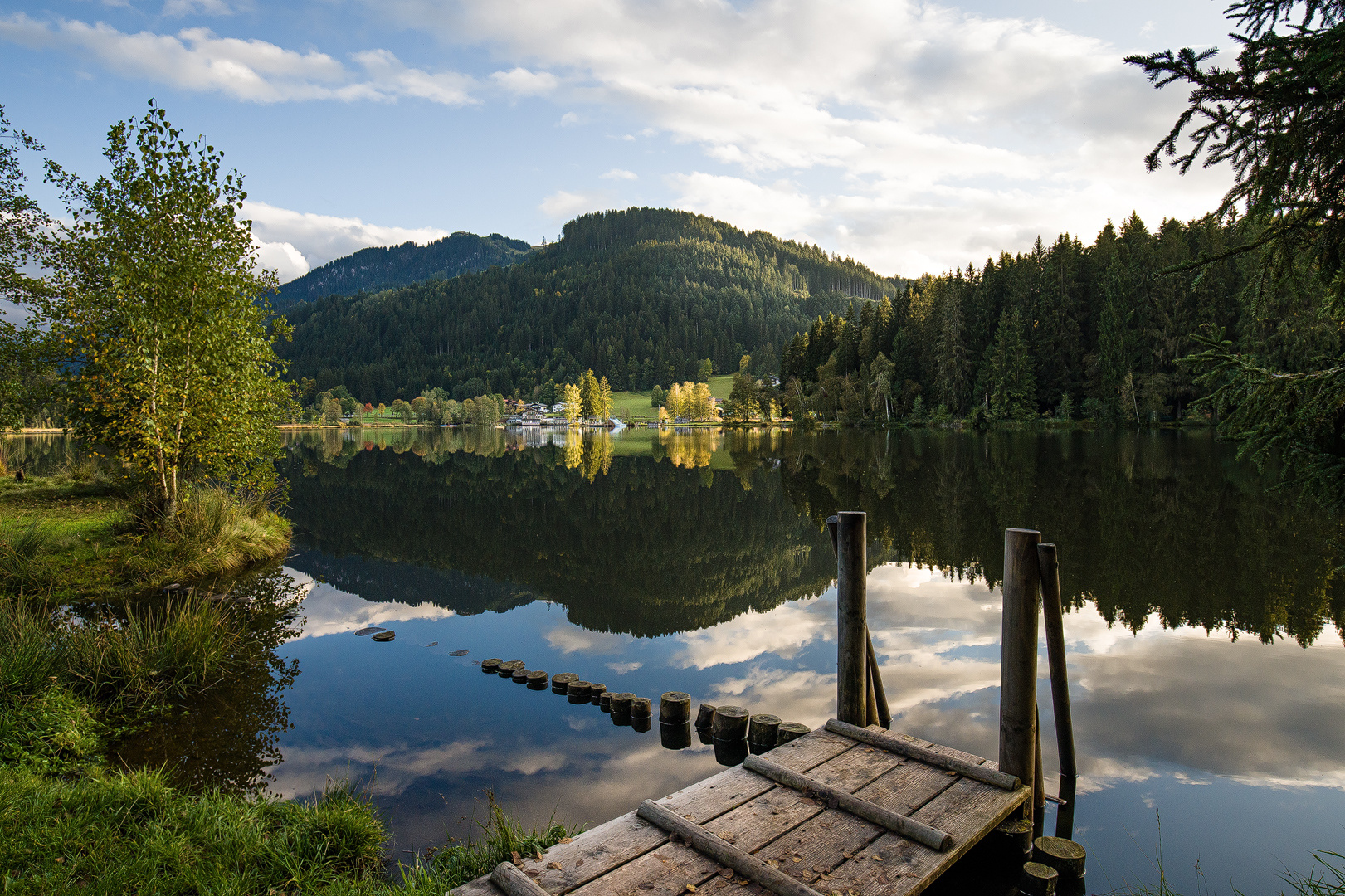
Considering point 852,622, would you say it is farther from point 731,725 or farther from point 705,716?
point 705,716

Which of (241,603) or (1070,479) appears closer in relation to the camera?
(241,603)

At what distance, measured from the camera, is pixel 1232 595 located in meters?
12.0

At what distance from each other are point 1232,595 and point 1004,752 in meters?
9.39

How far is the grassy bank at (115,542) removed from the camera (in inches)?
463

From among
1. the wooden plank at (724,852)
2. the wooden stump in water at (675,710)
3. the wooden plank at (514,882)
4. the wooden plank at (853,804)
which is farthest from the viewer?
the wooden stump in water at (675,710)

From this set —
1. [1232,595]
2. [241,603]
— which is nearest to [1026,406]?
[1232,595]

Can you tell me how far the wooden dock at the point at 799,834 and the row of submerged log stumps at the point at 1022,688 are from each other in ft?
0.87

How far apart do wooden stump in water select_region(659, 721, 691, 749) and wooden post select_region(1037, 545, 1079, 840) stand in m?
3.46

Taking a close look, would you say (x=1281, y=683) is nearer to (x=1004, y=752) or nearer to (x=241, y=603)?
(x=1004, y=752)

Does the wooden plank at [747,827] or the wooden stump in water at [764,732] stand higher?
the wooden plank at [747,827]

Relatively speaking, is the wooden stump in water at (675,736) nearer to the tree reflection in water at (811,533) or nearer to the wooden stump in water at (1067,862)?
the wooden stump in water at (1067,862)

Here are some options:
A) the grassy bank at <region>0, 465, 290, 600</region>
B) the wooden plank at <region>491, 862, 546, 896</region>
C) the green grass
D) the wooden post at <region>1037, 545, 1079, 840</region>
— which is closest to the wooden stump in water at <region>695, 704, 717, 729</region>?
the wooden post at <region>1037, 545, 1079, 840</region>

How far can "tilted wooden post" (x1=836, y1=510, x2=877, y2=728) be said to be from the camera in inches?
252

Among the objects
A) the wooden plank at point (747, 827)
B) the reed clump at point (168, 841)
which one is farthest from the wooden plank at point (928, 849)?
the reed clump at point (168, 841)
